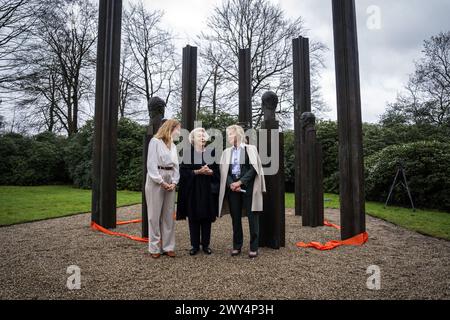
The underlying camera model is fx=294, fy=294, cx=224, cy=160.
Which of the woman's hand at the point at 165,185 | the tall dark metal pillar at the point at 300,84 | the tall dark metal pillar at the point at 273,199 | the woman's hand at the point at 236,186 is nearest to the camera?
the woman's hand at the point at 165,185

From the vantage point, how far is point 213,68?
20.6 meters

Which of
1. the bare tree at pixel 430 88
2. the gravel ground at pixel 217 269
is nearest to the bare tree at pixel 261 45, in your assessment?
the bare tree at pixel 430 88

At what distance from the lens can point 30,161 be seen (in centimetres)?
1761

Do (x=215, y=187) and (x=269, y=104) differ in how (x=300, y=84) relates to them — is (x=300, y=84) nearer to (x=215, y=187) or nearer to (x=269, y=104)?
(x=269, y=104)

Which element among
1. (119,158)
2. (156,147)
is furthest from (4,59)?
(156,147)

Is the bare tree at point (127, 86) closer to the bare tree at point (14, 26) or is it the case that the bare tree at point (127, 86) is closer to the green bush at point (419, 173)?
the bare tree at point (14, 26)

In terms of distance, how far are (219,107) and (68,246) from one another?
15.7m

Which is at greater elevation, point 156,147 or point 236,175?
point 156,147

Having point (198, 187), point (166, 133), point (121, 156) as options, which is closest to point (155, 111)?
point (166, 133)

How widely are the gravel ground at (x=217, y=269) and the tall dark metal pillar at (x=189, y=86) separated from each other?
149 inches

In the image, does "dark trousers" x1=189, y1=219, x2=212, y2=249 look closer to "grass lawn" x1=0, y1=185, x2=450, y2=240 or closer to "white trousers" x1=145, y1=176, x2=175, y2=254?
"white trousers" x1=145, y1=176, x2=175, y2=254

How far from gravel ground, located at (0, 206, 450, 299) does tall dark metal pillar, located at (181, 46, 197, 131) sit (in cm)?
377

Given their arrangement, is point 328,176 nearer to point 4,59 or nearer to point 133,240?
point 133,240

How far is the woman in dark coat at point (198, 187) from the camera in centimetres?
450
